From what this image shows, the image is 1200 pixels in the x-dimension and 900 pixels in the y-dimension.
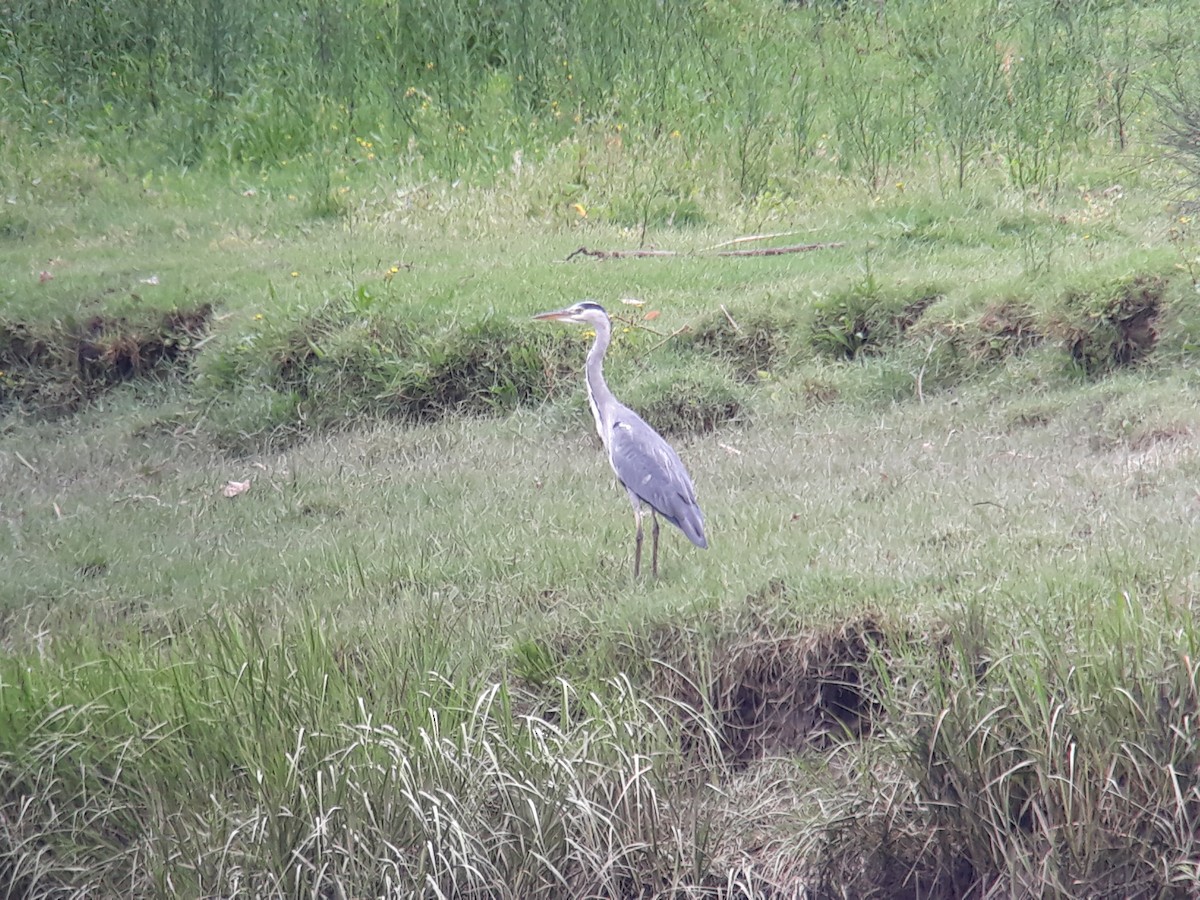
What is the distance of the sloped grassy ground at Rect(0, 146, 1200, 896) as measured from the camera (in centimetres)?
460

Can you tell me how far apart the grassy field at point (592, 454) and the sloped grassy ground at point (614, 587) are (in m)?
0.03

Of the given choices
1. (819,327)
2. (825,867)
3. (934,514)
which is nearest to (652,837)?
(825,867)

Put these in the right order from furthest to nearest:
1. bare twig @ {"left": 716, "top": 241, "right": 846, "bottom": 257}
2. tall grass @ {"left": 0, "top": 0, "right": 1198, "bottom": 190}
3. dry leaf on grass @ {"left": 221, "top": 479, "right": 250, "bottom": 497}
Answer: tall grass @ {"left": 0, "top": 0, "right": 1198, "bottom": 190} < bare twig @ {"left": 716, "top": 241, "right": 846, "bottom": 257} < dry leaf on grass @ {"left": 221, "top": 479, "right": 250, "bottom": 497}

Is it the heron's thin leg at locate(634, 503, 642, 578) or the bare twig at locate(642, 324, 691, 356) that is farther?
the bare twig at locate(642, 324, 691, 356)

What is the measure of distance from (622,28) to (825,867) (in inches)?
472

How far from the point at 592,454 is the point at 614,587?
2.20 meters

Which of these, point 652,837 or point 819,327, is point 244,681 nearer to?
point 652,837

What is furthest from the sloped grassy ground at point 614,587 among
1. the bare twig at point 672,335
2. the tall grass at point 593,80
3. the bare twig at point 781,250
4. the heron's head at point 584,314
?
the tall grass at point 593,80

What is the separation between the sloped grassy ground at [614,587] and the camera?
15.1ft

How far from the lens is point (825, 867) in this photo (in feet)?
15.5

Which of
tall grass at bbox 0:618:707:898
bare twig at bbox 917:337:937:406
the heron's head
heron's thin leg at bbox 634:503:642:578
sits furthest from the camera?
bare twig at bbox 917:337:937:406

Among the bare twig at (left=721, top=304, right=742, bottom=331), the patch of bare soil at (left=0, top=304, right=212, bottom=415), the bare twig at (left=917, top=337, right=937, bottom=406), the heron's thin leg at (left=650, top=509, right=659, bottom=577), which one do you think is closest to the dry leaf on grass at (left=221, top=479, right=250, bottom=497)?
the heron's thin leg at (left=650, top=509, right=659, bottom=577)

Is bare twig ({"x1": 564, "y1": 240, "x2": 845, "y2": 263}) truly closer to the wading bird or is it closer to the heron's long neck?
the heron's long neck

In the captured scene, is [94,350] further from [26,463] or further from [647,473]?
[647,473]
